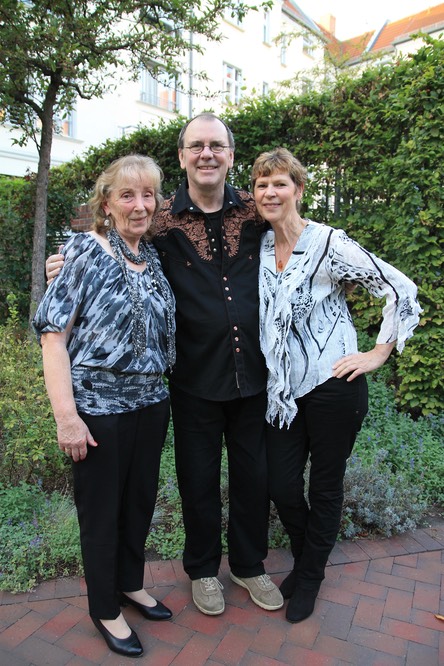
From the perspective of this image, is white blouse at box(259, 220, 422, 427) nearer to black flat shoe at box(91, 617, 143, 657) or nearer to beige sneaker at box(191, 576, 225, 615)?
beige sneaker at box(191, 576, 225, 615)

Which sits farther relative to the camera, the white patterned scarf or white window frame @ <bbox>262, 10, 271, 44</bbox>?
white window frame @ <bbox>262, 10, 271, 44</bbox>

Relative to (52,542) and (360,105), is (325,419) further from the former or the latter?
(360,105)

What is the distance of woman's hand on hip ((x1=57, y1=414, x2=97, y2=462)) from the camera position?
1.90 metres

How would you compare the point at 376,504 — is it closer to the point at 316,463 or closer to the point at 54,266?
the point at 316,463

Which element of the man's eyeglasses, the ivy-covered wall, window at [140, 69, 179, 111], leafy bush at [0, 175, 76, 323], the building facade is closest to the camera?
the man's eyeglasses

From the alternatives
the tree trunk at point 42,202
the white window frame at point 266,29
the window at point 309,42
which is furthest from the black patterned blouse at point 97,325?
the white window frame at point 266,29

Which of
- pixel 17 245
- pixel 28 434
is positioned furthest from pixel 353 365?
pixel 17 245

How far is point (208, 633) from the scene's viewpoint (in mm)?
2229

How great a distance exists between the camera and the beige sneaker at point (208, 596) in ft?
7.69

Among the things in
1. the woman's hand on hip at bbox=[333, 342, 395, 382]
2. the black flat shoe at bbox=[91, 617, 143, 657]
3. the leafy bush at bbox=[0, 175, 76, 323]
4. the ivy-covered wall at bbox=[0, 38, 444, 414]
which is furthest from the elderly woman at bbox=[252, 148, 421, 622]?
the leafy bush at bbox=[0, 175, 76, 323]

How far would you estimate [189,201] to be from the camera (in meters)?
2.34

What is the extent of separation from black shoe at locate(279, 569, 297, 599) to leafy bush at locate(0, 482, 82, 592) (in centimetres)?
102

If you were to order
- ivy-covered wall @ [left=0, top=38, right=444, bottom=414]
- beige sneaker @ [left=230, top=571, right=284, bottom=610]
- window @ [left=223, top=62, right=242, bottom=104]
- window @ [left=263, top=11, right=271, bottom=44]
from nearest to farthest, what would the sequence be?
beige sneaker @ [left=230, top=571, right=284, bottom=610]
ivy-covered wall @ [left=0, top=38, right=444, bottom=414]
window @ [left=223, top=62, right=242, bottom=104]
window @ [left=263, top=11, right=271, bottom=44]

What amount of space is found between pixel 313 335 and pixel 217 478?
2.80 ft
